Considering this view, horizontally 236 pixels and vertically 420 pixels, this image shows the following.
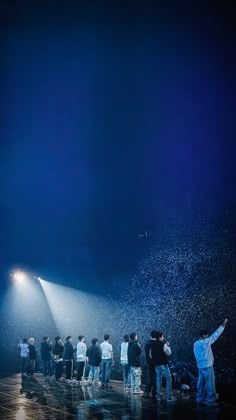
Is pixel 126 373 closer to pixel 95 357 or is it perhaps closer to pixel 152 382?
pixel 95 357

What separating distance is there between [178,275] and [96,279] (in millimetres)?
5259

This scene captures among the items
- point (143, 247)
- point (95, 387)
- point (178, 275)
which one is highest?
point (143, 247)

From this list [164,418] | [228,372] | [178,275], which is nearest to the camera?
[164,418]

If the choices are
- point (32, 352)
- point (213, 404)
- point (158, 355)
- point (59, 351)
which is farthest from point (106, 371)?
point (32, 352)

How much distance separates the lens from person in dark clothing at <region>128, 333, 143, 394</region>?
11047 millimetres

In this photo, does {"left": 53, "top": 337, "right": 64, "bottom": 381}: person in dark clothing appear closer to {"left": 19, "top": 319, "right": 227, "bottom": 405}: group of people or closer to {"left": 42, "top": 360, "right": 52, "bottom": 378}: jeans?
{"left": 19, "top": 319, "right": 227, "bottom": 405}: group of people

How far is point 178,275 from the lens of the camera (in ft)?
55.6

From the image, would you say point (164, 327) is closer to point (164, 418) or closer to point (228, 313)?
point (228, 313)

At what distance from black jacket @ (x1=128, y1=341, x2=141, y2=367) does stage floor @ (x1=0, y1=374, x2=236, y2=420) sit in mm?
871

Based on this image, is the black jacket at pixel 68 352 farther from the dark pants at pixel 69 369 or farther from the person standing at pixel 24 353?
the person standing at pixel 24 353

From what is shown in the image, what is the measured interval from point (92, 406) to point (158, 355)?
6.63ft

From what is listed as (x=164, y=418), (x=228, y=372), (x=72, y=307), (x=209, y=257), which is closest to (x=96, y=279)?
(x=72, y=307)

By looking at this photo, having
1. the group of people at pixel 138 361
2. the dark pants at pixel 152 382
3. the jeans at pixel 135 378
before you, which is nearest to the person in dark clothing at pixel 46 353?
the group of people at pixel 138 361

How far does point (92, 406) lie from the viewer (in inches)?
365
